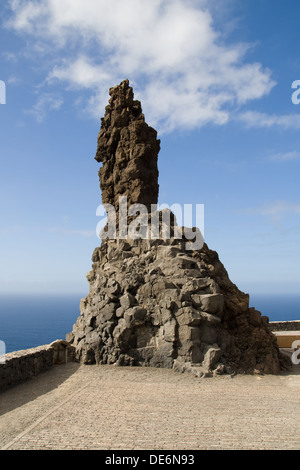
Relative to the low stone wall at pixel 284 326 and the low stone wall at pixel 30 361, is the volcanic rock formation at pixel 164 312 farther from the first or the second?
the low stone wall at pixel 284 326

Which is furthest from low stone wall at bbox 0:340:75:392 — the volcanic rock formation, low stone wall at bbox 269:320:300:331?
low stone wall at bbox 269:320:300:331

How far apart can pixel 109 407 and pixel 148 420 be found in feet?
4.66

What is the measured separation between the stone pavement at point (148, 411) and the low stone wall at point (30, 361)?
1.00 feet

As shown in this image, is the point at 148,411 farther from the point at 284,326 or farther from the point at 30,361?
the point at 284,326

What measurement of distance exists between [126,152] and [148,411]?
12544 mm

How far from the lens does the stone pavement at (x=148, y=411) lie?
7.41m

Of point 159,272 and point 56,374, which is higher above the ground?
point 159,272

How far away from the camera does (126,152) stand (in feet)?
60.3

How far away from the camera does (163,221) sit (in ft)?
56.2

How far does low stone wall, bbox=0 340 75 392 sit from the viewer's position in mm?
11323

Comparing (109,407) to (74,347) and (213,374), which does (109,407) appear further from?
(74,347)

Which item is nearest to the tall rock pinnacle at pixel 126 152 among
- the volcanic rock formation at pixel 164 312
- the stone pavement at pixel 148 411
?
the volcanic rock formation at pixel 164 312

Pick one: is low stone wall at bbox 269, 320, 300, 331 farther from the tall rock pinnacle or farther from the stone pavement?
the tall rock pinnacle
